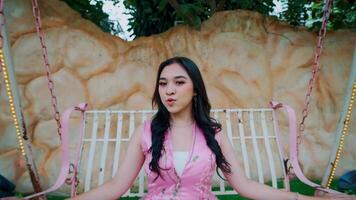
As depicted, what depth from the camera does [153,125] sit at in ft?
5.52

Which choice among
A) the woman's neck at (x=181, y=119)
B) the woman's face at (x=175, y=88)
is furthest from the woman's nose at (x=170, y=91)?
the woman's neck at (x=181, y=119)

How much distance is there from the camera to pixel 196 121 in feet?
5.59

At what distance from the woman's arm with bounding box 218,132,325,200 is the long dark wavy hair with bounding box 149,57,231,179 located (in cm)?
3

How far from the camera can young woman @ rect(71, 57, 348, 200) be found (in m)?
1.59

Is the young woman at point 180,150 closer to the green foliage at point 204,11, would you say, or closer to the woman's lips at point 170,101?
the woman's lips at point 170,101

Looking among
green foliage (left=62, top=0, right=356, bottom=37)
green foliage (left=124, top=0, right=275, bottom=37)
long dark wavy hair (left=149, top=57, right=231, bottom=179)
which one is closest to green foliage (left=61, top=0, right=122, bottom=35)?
green foliage (left=62, top=0, right=356, bottom=37)

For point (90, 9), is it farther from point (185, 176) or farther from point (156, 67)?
point (185, 176)

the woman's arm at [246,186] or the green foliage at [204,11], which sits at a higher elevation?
the green foliage at [204,11]

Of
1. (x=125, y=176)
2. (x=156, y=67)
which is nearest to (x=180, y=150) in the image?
(x=125, y=176)

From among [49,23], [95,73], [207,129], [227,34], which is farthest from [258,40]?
[207,129]

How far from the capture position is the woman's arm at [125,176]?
1.57 m

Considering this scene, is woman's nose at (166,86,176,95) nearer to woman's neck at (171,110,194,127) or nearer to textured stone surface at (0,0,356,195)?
woman's neck at (171,110,194,127)

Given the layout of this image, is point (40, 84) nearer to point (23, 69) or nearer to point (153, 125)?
point (23, 69)

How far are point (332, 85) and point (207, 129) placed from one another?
8.82 feet
